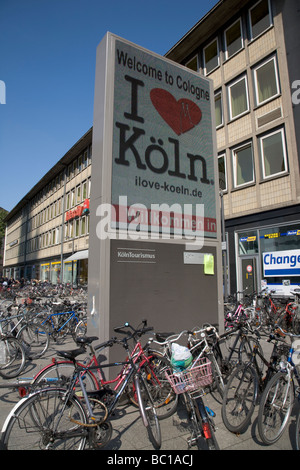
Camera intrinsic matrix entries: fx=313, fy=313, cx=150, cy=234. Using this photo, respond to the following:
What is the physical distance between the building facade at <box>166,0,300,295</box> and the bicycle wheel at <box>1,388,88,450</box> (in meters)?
9.05

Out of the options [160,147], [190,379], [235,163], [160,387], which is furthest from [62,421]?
[235,163]

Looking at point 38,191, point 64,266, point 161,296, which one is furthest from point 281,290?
point 38,191

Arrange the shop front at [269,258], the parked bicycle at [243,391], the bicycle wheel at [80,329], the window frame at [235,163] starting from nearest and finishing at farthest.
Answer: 1. the parked bicycle at [243,391]
2. the bicycle wheel at [80,329]
3. the shop front at [269,258]
4. the window frame at [235,163]

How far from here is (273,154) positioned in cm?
1309

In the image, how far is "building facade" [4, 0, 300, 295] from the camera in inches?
484

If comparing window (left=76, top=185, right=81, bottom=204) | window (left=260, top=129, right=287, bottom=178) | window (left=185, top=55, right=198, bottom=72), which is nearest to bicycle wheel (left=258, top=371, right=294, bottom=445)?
window (left=260, top=129, right=287, bottom=178)

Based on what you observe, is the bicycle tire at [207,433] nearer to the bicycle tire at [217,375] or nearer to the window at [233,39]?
the bicycle tire at [217,375]

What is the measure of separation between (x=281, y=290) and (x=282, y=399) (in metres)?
10.1

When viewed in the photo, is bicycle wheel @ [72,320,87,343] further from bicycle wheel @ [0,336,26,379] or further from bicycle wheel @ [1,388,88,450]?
bicycle wheel @ [1,388,88,450]

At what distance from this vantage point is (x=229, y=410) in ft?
10.9

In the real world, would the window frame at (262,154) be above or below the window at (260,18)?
below

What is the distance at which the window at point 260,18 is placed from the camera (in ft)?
44.7

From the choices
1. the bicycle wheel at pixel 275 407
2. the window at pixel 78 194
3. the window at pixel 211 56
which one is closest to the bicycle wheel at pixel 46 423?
the bicycle wheel at pixel 275 407

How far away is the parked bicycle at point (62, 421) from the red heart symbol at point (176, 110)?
13.1ft
